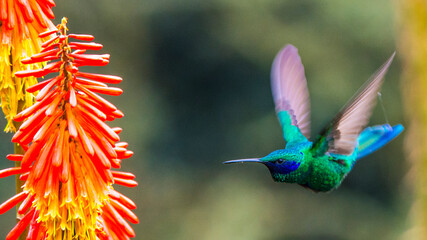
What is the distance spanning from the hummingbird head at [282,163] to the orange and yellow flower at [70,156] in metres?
1.01

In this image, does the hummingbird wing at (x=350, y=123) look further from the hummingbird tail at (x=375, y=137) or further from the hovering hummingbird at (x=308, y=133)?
the hummingbird tail at (x=375, y=137)

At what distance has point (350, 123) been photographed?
3.07 m

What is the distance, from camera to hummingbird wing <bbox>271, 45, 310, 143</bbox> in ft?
10.8

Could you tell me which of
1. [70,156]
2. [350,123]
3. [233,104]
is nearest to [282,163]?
[350,123]

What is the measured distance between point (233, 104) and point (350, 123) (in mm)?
8859

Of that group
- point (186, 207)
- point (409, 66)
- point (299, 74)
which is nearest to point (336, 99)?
point (186, 207)

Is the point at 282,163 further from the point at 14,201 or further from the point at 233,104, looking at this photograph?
the point at 233,104

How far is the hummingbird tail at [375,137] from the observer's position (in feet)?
11.5

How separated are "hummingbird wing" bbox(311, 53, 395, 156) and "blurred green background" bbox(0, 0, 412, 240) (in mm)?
7525

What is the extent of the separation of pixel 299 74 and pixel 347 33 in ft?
27.8

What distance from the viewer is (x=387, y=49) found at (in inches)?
444

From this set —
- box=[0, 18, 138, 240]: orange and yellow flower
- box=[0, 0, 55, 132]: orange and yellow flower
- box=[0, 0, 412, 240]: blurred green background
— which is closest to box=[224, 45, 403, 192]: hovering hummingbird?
box=[0, 18, 138, 240]: orange and yellow flower

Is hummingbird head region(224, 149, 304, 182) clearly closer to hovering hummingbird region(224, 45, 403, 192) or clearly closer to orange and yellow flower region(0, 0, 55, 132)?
hovering hummingbird region(224, 45, 403, 192)

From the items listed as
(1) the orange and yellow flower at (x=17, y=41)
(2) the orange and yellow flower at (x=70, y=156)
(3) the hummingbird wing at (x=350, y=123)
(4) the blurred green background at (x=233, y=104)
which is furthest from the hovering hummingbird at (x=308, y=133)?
(4) the blurred green background at (x=233, y=104)
